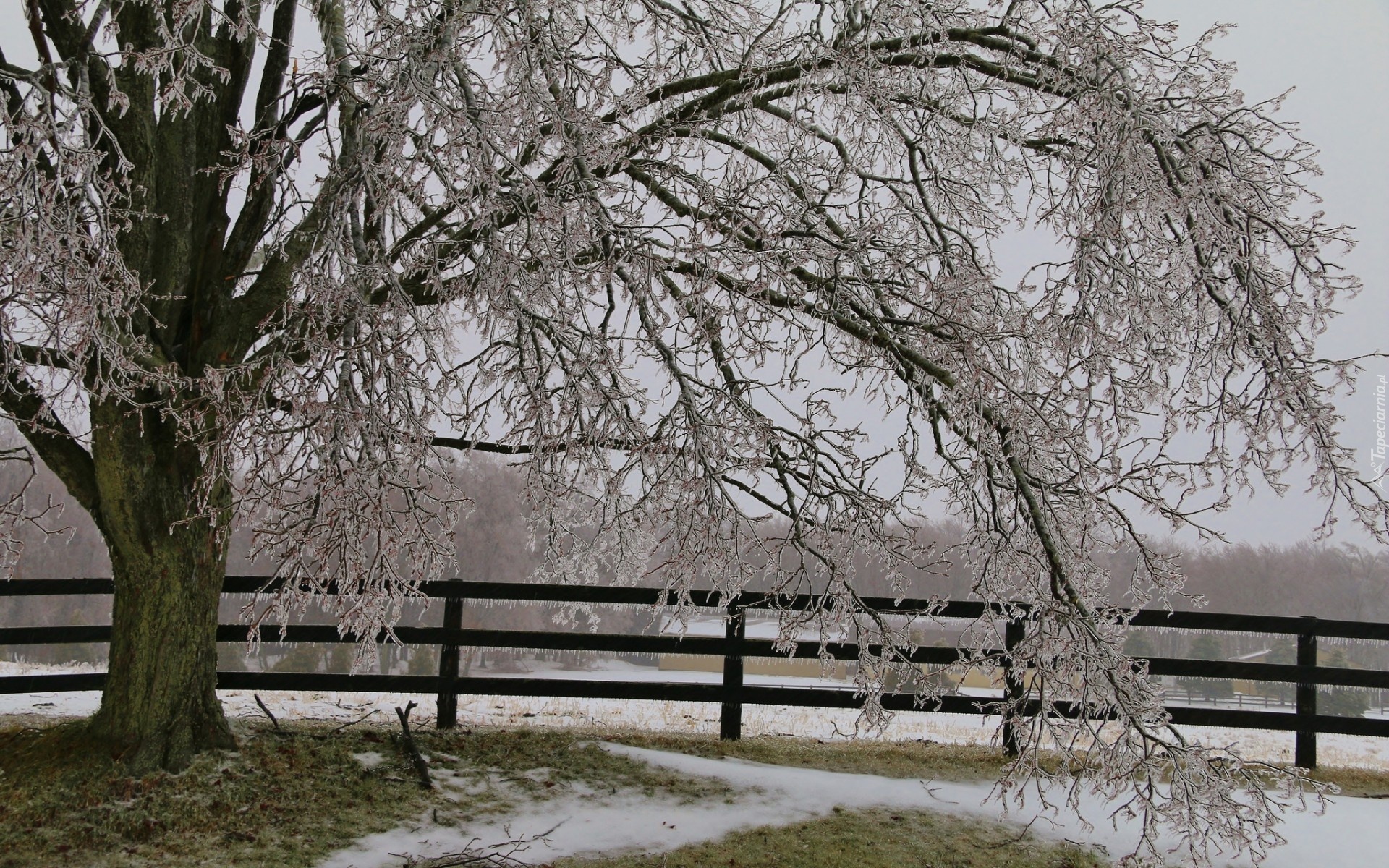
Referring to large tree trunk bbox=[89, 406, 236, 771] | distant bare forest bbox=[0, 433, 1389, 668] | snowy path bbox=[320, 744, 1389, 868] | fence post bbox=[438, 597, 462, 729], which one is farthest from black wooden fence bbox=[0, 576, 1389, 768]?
distant bare forest bbox=[0, 433, 1389, 668]

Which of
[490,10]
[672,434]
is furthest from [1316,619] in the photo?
[490,10]

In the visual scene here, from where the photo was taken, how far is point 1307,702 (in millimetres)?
7285

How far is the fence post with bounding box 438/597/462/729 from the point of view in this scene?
690cm

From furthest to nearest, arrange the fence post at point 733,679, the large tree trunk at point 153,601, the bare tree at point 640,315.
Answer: the fence post at point 733,679, the large tree trunk at point 153,601, the bare tree at point 640,315

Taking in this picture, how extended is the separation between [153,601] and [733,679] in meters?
4.18

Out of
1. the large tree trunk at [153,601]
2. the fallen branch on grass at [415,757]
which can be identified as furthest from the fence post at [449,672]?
the large tree trunk at [153,601]

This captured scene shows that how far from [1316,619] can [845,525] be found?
5125 mm

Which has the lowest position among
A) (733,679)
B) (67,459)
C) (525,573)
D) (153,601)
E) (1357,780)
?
(525,573)

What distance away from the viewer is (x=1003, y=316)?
5.06 metres

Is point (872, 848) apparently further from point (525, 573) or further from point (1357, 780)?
point (525, 573)

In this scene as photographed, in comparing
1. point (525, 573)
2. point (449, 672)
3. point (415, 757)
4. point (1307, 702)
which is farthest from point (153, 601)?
point (525, 573)

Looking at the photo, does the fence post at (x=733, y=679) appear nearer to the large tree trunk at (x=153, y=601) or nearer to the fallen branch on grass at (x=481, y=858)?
the fallen branch on grass at (x=481, y=858)

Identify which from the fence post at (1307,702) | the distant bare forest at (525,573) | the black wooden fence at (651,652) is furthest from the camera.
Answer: the distant bare forest at (525,573)

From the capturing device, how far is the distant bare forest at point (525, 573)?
26.8 meters
